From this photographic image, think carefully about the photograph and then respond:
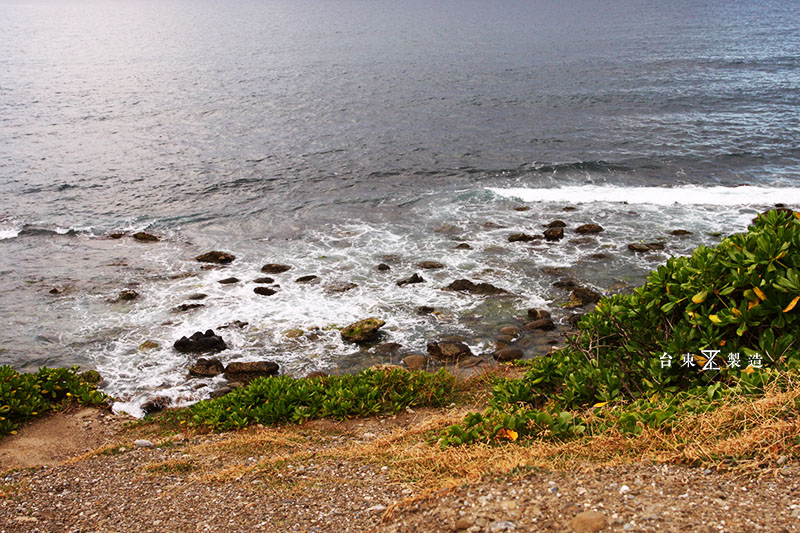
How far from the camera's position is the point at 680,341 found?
6863 millimetres

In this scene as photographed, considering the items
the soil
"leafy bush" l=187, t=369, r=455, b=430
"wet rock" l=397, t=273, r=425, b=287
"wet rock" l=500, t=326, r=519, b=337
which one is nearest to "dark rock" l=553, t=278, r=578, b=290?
"wet rock" l=500, t=326, r=519, b=337

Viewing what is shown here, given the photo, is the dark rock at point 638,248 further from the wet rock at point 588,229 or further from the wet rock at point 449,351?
the wet rock at point 449,351

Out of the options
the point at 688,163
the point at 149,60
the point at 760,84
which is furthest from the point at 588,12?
the point at 688,163

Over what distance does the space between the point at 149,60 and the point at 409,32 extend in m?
33.9

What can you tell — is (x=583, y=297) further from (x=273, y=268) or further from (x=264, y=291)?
(x=273, y=268)

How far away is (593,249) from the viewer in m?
19.1

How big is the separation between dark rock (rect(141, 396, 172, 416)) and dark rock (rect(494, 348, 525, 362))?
6.94 meters

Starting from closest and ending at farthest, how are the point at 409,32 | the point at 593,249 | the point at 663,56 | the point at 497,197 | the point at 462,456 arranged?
the point at 462,456, the point at 593,249, the point at 497,197, the point at 663,56, the point at 409,32

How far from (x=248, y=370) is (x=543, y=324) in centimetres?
697

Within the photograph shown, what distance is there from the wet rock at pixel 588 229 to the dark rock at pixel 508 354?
334 inches

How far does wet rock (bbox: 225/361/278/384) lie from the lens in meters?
12.7

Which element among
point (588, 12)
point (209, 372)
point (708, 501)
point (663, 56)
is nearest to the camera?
point (708, 501)

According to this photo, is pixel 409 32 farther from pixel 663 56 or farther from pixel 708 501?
pixel 708 501

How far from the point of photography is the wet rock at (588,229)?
20484mm
